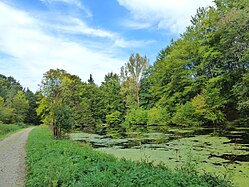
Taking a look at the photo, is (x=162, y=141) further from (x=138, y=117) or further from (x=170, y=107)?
(x=138, y=117)

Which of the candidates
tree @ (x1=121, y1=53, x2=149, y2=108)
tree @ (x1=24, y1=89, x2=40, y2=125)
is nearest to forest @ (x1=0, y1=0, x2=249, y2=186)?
tree @ (x1=121, y1=53, x2=149, y2=108)

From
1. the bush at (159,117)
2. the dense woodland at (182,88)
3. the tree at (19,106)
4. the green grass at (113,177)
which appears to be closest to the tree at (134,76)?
the dense woodland at (182,88)

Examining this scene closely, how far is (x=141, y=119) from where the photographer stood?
130 feet

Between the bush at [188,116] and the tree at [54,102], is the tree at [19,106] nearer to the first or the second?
the bush at [188,116]

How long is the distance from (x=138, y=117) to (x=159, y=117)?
549 centimetres

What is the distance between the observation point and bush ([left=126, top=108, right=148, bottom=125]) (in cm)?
3975

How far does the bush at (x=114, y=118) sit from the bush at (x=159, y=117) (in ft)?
34.0

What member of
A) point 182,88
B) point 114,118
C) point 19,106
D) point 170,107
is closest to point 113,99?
point 114,118

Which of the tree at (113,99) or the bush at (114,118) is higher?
the tree at (113,99)

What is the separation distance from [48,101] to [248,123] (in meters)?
19.7

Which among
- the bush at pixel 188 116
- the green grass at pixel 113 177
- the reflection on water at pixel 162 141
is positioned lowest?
the reflection on water at pixel 162 141

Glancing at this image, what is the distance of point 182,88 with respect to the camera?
36719mm

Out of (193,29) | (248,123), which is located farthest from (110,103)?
(248,123)

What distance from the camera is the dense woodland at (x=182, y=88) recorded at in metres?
20.0
